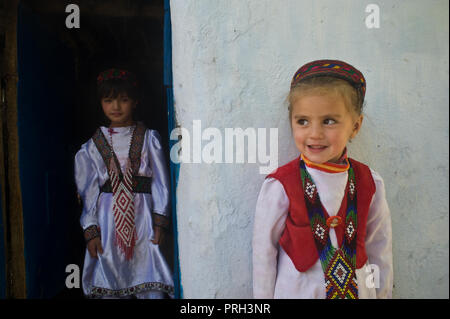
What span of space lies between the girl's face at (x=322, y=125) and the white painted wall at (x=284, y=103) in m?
0.20

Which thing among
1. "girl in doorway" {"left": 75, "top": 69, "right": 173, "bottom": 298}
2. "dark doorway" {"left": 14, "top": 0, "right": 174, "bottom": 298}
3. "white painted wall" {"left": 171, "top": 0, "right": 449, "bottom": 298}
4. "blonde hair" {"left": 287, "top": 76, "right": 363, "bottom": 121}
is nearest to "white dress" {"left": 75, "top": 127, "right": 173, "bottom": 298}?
"girl in doorway" {"left": 75, "top": 69, "right": 173, "bottom": 298}

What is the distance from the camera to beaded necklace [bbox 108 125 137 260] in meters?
1.64

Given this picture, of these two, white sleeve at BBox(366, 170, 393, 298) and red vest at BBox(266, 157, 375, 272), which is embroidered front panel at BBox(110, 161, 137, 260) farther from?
white sleeve at BBox(366, 170, 393, 298)

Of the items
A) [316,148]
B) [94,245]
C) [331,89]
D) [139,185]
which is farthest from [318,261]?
[94,245]

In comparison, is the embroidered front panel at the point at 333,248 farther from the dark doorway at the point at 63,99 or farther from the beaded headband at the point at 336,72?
the dark doorway at the point at 63,99

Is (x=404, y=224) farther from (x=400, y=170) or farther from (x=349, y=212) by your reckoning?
(x=349, y=212)

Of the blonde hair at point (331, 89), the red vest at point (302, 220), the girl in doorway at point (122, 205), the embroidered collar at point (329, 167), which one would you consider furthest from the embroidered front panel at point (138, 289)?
the blonde hair at point (331, 89)

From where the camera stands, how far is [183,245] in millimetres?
1532

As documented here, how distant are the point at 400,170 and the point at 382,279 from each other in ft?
1.57

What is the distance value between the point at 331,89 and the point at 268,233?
1.91 feet

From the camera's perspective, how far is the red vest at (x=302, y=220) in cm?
124
